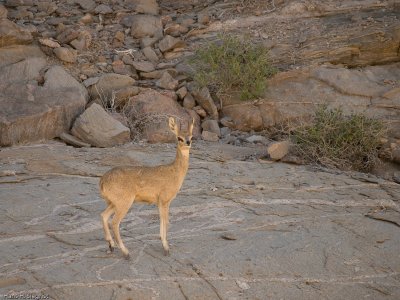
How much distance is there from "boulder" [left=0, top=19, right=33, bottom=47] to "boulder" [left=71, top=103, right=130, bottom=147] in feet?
11.3

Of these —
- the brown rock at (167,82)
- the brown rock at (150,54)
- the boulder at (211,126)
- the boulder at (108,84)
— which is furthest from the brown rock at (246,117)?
the brown rock at (150,54)

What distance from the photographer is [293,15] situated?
50.9ft

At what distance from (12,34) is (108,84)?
9.03ft

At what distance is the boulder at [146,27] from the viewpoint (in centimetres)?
1558

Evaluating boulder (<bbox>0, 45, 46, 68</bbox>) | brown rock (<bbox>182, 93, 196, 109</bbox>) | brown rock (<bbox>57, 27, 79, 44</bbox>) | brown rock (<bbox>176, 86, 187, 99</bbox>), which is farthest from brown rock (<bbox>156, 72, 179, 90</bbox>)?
boulder (<bbox>0, 45, 46, 68</bbox>)

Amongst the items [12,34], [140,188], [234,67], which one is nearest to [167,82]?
[234,67]

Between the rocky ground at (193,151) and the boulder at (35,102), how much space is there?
36 millimetres

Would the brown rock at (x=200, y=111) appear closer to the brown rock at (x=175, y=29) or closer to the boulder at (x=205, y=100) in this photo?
the boulder at (x=205, y=100)

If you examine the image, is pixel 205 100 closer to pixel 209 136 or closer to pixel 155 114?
pixel 209 136

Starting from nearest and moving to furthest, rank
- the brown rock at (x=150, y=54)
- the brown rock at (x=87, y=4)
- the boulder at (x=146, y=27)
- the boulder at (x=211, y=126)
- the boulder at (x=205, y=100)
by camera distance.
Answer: the boulder at (x=211, y=126)
the boulder at (x=205, y=100)
the brown rock at (x=150, y=54)
the boulder at (x=146, y=27)
the brown rock at (x=87, y=4)

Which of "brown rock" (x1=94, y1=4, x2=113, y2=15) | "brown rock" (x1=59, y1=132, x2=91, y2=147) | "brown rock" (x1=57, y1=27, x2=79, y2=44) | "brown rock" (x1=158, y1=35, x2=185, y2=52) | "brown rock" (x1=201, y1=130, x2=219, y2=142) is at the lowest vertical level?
"brown rock" (x1=201, y1=130, x2=219, y2=142)

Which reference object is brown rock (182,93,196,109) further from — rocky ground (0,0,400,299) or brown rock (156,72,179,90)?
brown rock (156,72,179,90)

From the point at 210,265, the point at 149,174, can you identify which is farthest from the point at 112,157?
the point at 210,265

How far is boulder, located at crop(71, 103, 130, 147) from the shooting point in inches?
454
